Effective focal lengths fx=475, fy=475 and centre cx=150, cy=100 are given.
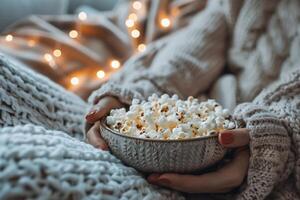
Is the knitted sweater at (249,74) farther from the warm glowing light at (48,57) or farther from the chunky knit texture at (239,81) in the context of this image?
the warm glowing light at (48,57)

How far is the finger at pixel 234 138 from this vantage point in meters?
0.56

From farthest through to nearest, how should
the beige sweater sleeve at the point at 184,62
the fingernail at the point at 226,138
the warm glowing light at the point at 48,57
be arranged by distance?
the warm glowing light at the point at 48,57 → the beige sweater sleeve at the point at 184,62 → the fingernail at the point at 226,138

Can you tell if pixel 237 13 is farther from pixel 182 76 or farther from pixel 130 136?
pixel 130 136

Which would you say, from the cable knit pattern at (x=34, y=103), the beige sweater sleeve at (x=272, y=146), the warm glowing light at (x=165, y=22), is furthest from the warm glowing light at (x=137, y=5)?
the beige sweater sleeve at (x=272, y=146)

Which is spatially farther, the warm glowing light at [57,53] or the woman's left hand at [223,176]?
the warm glowing light at [57,53]

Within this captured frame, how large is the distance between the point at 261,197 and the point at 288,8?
15.5 inches

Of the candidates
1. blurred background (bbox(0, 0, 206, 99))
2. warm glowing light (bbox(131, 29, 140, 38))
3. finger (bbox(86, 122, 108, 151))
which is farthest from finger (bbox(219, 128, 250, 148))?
warm glowing light (bbox(131, 29, 140, 38))

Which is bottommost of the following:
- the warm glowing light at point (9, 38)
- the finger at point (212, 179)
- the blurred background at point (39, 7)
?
the finger at point (212, 179)

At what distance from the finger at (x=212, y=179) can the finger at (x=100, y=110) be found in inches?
5.0

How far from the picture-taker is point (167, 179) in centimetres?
56

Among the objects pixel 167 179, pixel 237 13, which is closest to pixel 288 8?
pixel 237 13

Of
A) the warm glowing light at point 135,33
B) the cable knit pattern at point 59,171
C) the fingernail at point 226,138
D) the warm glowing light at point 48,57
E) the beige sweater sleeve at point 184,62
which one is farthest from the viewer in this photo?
the warm glowing light at point 135,33

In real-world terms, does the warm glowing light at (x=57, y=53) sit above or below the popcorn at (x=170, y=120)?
above

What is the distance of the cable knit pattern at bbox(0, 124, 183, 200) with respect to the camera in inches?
18.0
